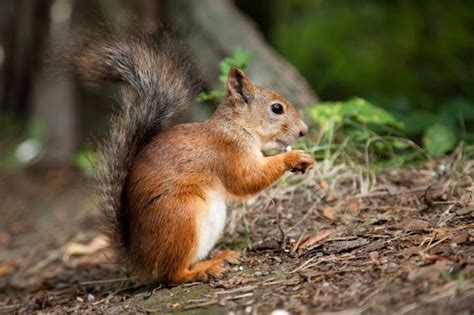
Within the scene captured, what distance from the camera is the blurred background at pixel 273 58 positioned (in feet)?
18.2

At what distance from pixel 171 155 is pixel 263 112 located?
0.54 m

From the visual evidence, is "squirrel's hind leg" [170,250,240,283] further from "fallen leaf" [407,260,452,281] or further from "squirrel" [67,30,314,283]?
"fallen leaf" [407,260,452,281]

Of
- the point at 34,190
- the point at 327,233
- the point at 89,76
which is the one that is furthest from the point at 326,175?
the point at 34,190

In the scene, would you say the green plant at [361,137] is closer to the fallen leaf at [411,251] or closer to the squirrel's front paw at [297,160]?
the squirrel's front paw at [297,160]

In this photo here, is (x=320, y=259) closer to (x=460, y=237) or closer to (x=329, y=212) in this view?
(x=460, y=237)

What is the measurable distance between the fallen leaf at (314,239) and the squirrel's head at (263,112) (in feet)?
1.58

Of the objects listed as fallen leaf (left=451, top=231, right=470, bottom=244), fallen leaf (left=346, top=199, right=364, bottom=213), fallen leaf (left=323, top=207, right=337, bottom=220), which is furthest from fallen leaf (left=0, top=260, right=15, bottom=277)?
fallen leaf (left=451, top=231, right=470, bottom=244)

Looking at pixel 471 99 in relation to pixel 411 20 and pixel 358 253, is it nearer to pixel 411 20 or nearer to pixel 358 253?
pixel 411 20

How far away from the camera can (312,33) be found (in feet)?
31.0

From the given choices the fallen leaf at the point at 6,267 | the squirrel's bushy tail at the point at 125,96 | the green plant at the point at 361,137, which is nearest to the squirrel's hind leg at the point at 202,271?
the squirrel's bushy tail at the point at 125,96

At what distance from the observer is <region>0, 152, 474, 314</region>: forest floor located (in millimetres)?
2246

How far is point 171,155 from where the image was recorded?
9.71 feet

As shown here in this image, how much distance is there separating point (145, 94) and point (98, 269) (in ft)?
4.67


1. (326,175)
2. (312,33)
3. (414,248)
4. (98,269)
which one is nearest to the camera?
(414,248)
